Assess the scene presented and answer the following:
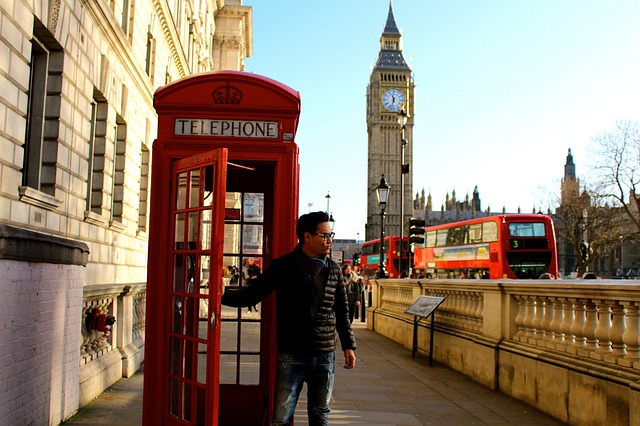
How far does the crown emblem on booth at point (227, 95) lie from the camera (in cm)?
553

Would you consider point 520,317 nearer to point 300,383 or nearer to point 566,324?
point 566,324

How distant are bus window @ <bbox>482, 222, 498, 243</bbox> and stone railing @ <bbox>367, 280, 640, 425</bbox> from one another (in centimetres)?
1775

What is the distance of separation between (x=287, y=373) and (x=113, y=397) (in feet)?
14.2

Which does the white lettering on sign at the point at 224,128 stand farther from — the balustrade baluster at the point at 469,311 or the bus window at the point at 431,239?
the bus window at the point at 431,239

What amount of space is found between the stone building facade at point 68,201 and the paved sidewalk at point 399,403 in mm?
346

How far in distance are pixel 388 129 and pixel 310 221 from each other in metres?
122

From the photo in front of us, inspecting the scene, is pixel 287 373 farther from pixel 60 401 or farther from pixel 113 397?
pixel 113 397

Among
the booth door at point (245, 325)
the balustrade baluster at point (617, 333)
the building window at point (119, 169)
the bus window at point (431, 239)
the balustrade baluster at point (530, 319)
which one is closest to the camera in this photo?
the booth door at point (245, 325)

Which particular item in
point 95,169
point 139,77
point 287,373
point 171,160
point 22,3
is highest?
point 139,77

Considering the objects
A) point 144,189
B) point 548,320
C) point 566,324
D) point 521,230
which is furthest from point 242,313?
point 521,230

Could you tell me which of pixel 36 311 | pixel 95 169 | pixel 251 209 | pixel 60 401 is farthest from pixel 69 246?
pixel 95 169

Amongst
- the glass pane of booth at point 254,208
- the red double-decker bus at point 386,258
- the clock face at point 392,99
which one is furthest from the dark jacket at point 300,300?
the clock face at point 392,99

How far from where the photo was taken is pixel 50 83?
8008 millimetres

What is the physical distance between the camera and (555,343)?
7.77m
